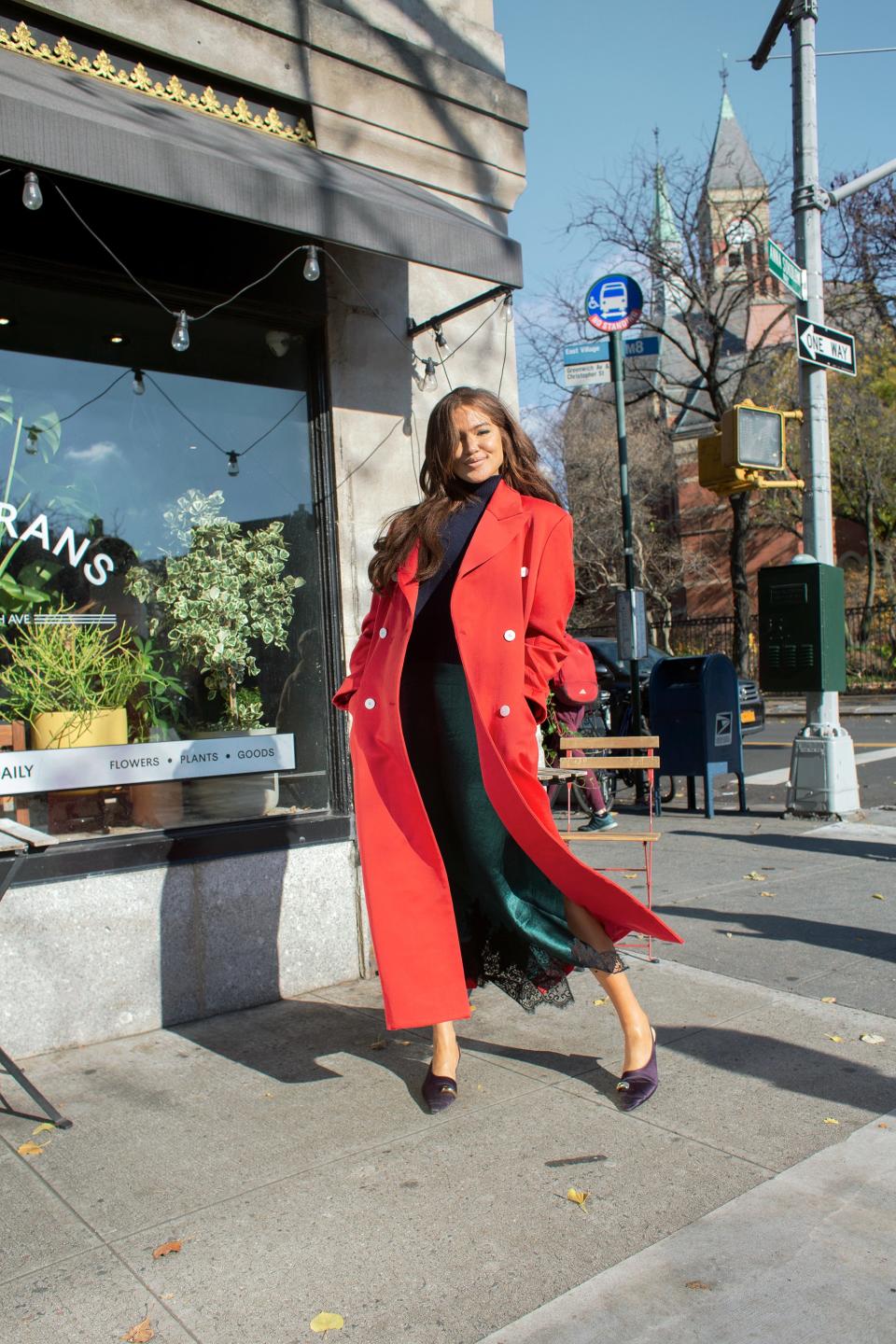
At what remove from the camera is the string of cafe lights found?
13.5ft

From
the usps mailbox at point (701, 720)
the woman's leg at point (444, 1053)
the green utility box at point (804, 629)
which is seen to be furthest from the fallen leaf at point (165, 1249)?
the usps mailbox at point (701, 720)

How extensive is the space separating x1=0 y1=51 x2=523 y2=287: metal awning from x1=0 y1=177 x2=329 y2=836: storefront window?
28.5 inches

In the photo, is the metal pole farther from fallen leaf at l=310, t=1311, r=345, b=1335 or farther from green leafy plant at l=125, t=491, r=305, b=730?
fallen leaf at l=310, t=1311, r=345, b=1335

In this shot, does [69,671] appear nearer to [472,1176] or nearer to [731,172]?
[472,1176]

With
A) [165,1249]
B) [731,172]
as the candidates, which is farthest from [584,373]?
[731,172]

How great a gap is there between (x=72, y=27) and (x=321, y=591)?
2.39 meters

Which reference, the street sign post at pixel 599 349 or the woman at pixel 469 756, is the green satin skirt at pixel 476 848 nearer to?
the woman at pixel 469 756

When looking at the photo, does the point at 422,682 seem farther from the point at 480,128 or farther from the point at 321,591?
the point at 480,128

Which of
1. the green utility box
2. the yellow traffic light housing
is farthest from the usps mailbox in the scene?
the yellow traffic light housing

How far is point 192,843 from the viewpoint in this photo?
449 cm

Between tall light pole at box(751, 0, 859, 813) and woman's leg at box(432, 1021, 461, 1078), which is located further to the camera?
tall light pole at box(751, 0, 859, 813)

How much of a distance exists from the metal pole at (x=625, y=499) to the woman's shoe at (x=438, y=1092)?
6.44 metres

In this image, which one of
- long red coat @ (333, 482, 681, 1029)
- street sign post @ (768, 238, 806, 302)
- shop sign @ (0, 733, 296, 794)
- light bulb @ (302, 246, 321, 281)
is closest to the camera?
long red coat @ (333, 482, 681, 1029)

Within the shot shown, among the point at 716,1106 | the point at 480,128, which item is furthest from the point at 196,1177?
the point at 480,128
